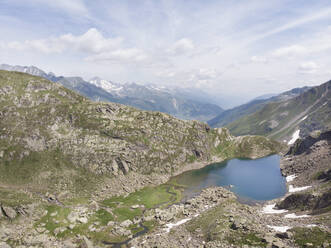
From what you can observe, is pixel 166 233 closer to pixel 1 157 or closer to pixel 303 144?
pixel 1 157

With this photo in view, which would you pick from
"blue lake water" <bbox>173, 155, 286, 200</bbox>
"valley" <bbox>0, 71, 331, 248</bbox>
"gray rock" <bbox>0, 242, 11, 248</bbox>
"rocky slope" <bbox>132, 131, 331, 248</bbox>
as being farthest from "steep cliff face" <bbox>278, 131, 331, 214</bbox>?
"gray rock" <bbox>0, 242, 11, 248</bbox>

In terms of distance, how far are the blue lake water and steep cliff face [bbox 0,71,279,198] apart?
74.4 ft

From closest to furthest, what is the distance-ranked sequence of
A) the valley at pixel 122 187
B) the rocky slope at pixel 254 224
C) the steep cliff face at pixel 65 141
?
the rocky slope at pixel 254 224 < the valley at pixel 122 187 < the steep cliff face at pixel 65 141

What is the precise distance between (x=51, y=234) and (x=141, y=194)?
186ft

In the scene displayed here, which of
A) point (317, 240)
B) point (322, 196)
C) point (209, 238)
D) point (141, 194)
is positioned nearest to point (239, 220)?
point (209, 238)

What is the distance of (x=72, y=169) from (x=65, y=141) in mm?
24696

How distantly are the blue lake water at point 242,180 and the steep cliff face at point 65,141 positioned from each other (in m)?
22.7

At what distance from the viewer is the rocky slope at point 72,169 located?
320 ft

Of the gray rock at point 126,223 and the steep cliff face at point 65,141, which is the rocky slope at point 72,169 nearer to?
the gray rock at point 126,223

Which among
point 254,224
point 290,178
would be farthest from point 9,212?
point 290,178

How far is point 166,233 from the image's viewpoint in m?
88.6

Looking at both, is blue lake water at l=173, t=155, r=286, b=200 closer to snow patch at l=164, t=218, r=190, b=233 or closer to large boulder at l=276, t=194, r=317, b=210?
large boulder at l=276, t=194, r=317, b=210

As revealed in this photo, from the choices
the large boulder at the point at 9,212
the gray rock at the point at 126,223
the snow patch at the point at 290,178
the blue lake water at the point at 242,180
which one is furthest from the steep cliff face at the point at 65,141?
the snow patch at the point at 290,178

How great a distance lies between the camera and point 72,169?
486 feet
